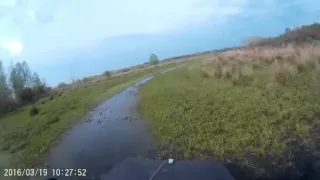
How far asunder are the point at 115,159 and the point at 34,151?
317cm

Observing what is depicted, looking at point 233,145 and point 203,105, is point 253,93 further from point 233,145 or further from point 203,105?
point 233,145

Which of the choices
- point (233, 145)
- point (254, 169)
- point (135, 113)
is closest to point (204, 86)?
point (135, 113)

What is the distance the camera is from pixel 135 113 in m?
14.8

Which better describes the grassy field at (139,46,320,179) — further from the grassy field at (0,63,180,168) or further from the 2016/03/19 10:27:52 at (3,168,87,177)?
the grassy field at (0,63,180,168)

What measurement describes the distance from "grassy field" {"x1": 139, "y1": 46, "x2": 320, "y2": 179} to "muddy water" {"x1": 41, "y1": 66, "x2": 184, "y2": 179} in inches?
22.3

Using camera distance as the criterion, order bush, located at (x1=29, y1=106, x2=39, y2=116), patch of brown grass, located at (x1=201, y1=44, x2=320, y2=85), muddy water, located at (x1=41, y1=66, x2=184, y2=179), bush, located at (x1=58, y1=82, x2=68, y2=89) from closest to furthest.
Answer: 1. muddy water, located at (x1=41, y1=66, x2=184, y2=179)
2. patch of brown grass, located at (x1=201, y1=44, x2=320, y2=85)
3. bush, located at (x1=29, y1=106, x2=39, y2=116)
4. bush, located at (x1=58, y1=82, x2=68, y2=89)

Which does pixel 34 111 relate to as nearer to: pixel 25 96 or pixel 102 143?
pixel 25 96

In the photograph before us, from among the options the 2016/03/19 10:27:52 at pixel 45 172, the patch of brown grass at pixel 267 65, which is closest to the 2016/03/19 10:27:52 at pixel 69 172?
the 2016/03/19 10:27:52 at pixel 45 172

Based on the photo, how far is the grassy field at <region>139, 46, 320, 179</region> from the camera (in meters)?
9.48

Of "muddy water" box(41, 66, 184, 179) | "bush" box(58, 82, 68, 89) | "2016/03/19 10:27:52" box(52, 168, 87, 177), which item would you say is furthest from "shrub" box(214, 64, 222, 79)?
"bush" box(58, 82, 68, 89)

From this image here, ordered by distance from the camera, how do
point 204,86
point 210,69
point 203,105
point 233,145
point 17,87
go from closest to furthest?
point 233,145
point 203,105
point 204,86
point 210,69
point 17,87

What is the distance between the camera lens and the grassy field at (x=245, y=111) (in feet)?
31.1

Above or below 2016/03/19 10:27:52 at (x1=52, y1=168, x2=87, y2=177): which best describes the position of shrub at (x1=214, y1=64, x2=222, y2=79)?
Answer: above

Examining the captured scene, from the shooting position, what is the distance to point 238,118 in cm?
1188
